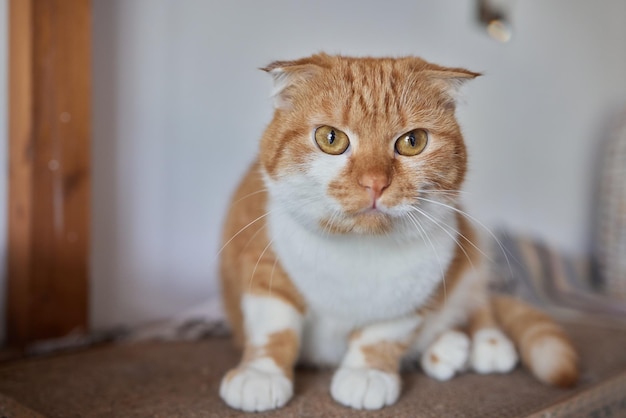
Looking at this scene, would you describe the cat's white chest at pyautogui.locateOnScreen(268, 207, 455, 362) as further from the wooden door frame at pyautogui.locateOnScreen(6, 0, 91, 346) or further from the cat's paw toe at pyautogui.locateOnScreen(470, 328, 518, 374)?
the wooden door frame at pyautogui.locateOnScreen(6, 0, 91, 346)

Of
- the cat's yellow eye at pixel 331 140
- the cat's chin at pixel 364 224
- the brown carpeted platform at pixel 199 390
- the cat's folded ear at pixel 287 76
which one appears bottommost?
the brown carpeted platform at pixel 199 390

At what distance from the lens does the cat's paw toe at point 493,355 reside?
124cm

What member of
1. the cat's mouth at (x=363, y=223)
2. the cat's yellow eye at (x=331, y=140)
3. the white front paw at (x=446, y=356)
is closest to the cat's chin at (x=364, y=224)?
the cat's mouth at (x=363, y=223)

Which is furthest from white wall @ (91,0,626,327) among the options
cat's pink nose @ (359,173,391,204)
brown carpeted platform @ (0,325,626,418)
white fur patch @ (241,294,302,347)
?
cat's pink nose @ (359,173,391,204)

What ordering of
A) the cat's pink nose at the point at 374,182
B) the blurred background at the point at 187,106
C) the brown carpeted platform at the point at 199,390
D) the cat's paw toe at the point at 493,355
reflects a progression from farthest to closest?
1. the blurred background at the point at 187,106
2. the cat's paw toe at the point at 493,355
3. the brown carpeted platform at the point at 199,390
4. the cat's pink nose at the point at 374,182

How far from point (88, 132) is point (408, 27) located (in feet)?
3.86

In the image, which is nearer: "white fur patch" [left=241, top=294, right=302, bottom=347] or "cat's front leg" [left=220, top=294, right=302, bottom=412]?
"cat's front leg" [left=220, top=294, right=302, bottom=412]

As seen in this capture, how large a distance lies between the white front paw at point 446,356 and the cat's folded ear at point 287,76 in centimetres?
57

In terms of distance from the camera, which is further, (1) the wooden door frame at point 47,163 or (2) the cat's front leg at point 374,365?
(1) the wooden door frame at point 47,163

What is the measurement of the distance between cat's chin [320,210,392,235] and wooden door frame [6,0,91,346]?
0.75 meters

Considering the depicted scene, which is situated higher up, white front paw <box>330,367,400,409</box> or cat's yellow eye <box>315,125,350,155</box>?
cat's yellow eye <box>315,125,350,155</box>

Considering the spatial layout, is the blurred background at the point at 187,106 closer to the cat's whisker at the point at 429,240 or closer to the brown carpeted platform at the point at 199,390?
the cat's whisker at the point at 429,240

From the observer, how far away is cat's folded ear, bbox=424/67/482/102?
3.31 feet

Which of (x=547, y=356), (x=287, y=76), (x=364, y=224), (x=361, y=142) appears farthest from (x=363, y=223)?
(x=547, y=356)
